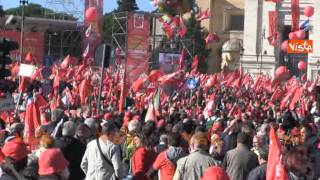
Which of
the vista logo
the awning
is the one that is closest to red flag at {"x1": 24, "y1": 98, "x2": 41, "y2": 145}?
the vista logo

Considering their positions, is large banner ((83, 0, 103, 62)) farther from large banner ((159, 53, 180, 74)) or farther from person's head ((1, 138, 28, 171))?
person's head ((1, 138, 28, 171))

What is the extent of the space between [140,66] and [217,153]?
46.8ft

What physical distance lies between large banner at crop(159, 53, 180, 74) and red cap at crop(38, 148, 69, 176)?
32.6m

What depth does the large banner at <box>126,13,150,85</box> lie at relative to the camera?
84.6ft

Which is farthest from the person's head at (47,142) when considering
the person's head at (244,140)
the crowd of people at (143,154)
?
the person's head at (244,140)

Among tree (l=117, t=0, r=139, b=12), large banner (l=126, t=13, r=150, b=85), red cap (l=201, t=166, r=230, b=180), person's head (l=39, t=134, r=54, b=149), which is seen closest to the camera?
red cap (l=201, t=166, r=230, b=180)

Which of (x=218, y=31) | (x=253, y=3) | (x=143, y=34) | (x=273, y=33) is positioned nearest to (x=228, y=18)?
(x=218, y=31)

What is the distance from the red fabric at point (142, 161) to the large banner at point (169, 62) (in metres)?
30.2

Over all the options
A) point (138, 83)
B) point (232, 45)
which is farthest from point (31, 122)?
point (232, 45)

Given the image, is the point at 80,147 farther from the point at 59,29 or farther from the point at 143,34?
the point at 59,29

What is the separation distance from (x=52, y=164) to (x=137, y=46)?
65.3 ft

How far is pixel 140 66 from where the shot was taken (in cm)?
2581

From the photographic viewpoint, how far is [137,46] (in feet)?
89.5

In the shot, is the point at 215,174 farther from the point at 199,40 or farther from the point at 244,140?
the point at 199,40
